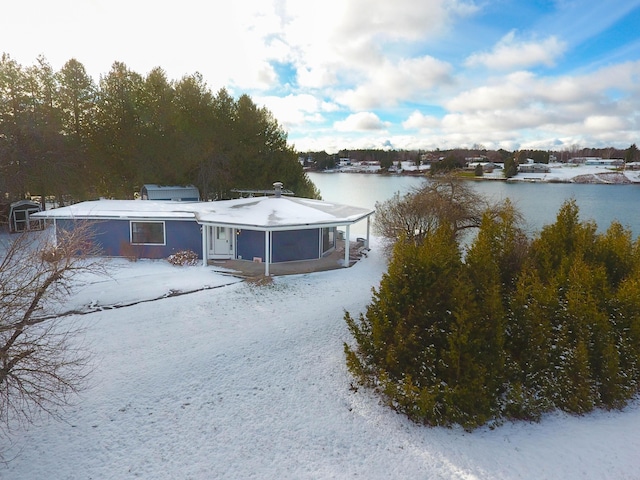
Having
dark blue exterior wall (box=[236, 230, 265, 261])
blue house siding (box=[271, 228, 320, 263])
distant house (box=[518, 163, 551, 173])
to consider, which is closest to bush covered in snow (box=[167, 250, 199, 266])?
dark blue exterior wall (box=[236, 230, 265, 261])

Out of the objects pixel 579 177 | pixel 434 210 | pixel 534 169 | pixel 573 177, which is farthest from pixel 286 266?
pixel 534 169

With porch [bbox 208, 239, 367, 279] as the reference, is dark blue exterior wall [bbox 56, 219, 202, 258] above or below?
above

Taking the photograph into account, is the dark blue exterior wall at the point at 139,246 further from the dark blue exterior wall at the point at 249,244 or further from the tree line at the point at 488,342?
the tree line at the point at 488,342

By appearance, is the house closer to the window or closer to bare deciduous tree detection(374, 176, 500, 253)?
the window

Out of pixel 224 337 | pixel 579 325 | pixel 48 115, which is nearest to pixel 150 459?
pixel 224 337

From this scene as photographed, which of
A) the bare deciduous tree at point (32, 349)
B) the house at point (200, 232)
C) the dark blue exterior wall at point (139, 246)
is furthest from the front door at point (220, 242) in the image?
the bare deciduous tree at point (32, 349)

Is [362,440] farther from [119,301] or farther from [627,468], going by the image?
[119,301]

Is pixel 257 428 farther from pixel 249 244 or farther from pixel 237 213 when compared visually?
pixel 237 213
